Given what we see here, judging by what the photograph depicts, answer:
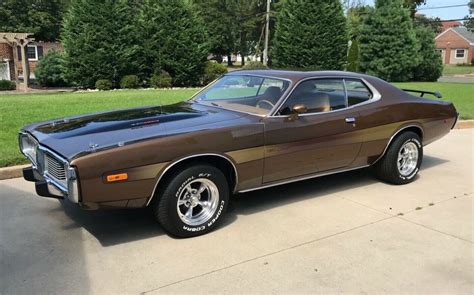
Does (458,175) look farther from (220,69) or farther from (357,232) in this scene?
(220,69)

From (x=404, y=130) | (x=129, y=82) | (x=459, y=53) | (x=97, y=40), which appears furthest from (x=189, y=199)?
(x=459, y=53)

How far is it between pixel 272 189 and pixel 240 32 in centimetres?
5605

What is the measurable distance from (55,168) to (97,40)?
17299mm

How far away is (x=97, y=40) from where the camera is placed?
20219 millimetres

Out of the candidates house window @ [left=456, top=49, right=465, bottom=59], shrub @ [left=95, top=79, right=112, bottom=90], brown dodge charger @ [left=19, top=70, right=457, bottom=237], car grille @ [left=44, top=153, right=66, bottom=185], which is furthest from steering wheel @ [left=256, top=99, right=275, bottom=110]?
house window @ [left=456, top=49, right=465, bottom=59]

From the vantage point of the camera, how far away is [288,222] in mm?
4871

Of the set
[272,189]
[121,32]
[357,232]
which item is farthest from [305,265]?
[121,32]

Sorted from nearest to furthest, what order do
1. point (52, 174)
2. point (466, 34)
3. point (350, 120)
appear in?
1. point (52, 174)
2. point (350, 120)
3. point (466, 34)

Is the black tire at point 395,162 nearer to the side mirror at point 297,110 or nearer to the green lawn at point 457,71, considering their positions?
the side mirror at point 297,110

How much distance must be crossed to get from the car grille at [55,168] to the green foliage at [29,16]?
3531cm

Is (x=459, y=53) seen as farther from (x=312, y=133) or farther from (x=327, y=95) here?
(x=312, y=133)

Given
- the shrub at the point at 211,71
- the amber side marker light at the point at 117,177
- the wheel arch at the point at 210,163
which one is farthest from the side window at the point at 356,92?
the shrub at the point at 211,71

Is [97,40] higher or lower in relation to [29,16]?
lower

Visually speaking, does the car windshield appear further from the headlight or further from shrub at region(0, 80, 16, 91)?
shrub at region(0, 80, 16, 91)
